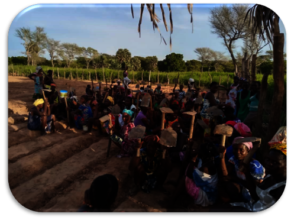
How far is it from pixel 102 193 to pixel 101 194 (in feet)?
0.04

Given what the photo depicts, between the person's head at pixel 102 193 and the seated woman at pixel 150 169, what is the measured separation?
937mm

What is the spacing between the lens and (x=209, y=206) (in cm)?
232

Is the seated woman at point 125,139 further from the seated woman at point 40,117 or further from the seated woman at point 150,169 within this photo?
the seated woman at point 40,117

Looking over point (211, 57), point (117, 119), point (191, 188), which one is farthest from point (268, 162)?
point (211, 57)

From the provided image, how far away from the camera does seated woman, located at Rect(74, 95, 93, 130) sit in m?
5.48

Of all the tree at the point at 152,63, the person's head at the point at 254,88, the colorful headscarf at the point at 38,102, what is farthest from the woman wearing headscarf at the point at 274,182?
the tree at the point at 152,63

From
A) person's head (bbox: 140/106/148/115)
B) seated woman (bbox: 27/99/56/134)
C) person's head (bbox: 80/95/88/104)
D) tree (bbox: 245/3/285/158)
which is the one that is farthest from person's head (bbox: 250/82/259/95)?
seated woman (bbox: 27/99/56/134)

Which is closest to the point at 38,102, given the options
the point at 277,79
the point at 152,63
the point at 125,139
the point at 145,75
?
the point at 125,139

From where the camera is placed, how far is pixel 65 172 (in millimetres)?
3281

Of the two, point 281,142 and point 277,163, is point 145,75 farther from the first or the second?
point 277,163

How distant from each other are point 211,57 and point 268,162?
4250cm

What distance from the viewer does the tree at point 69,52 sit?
43969 mm

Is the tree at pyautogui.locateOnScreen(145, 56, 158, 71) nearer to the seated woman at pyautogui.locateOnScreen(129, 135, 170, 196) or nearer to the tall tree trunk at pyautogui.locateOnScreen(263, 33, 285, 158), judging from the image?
the tall tree trunk at pyautogui.locateOnScreen(263, 33, 285, 158)

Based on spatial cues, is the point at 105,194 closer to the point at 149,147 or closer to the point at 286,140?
the point at 149,147
